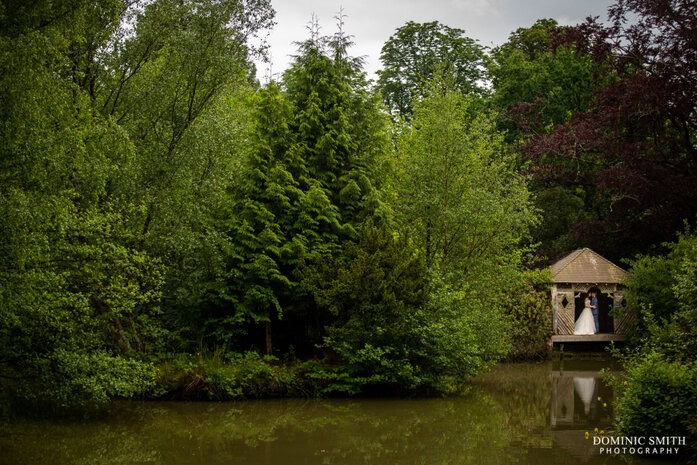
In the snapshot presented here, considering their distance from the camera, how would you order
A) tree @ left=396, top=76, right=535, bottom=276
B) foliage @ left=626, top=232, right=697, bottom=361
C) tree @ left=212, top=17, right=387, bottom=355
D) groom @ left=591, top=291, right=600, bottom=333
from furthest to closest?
groom @ left=591, top=291, right=600, bottom=333, foliage @ left=626, top=232, right=697, bottom=361, tree @ left=396, top=76, right=535, bottom=276, tree @ left=212, top=17, right=387, bottom=355

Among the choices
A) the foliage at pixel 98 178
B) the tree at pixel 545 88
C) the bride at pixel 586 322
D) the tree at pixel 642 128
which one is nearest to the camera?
the foliage at pixel 98 178

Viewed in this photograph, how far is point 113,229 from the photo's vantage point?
41.7 ft

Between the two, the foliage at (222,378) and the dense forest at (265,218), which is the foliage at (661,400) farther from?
the foliage at (222,378)

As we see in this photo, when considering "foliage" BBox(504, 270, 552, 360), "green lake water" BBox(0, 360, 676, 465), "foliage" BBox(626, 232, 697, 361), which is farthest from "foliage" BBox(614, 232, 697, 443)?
"foliage" BBox(504, 270, 552, 360)

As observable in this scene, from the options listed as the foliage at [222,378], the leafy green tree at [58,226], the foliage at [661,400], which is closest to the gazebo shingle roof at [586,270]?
the foliage at [222,378]

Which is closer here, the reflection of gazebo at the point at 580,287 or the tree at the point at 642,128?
the tree at the point at 642,128

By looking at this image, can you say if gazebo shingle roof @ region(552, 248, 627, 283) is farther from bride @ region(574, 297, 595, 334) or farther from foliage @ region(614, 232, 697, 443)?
foliage @ region(614, 232, 697, 443)

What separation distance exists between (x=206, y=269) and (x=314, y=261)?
2.53 m

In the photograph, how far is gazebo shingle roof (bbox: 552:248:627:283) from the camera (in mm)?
23641

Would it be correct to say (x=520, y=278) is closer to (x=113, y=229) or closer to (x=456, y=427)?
(x=456, y=427)

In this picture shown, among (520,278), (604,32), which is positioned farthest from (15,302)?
(604,32)

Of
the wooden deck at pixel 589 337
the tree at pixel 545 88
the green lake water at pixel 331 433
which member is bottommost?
the green lake water at pixel 331 433

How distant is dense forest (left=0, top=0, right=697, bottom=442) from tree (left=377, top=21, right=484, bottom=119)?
16168 millimetres

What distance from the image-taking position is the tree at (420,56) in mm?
38969
